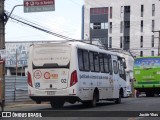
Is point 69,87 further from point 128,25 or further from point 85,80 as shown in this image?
point 128,25

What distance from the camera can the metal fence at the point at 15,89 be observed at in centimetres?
2880

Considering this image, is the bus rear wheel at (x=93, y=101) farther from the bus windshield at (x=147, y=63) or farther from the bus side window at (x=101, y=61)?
the bus windshield at (x=147, y=63)

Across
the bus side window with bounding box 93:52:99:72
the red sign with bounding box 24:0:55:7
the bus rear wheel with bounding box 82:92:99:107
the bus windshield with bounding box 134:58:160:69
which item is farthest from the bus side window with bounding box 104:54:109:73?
the bus windshield with bounding box 134:58:160:69

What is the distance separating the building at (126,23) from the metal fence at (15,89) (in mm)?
51614

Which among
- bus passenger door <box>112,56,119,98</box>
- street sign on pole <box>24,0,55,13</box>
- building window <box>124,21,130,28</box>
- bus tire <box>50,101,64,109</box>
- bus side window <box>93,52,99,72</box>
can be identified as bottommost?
bus tire <box>50,101,64,109</box>

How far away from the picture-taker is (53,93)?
20375mm

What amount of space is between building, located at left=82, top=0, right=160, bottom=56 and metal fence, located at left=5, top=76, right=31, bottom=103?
169 feet

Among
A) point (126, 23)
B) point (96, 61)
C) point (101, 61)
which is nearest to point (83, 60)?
point (96, 61)

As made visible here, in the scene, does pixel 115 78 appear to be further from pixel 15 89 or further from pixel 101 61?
pixel 15 89

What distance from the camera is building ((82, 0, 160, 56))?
8369cm

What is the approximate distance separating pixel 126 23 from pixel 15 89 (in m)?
59.7

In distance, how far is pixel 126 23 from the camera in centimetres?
8681

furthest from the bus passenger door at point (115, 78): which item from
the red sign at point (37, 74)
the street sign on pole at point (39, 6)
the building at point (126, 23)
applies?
the building at point (126, 23)

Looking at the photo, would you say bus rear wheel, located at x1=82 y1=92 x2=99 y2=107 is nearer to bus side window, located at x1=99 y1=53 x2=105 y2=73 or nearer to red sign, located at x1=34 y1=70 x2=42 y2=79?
bus side window, located at x1=99 y1=53 x2=105 y2=73
